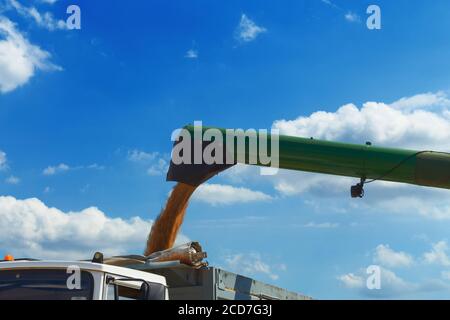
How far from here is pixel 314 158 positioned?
1172 centimetres

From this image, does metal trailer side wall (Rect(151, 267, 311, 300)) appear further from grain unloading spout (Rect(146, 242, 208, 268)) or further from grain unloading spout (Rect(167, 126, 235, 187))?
grain unloading spout (Rect(167, 126, 235, 187))

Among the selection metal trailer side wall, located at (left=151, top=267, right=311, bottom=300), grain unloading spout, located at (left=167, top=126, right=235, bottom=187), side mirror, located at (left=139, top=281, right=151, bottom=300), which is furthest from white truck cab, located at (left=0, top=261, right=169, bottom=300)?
grain unloading spout, located at (left=167, top=126, right=235, bottom=187)

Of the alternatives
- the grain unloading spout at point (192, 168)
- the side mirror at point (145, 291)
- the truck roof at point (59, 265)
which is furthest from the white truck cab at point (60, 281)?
the grain unloading spout at point (192, 168)

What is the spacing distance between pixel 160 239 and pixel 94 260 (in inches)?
168

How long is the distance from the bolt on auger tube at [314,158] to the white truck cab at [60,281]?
524 centimetres

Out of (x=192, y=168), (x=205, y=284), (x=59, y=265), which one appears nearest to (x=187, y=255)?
(x=205, y=284)

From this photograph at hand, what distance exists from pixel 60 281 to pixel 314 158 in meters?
6.10

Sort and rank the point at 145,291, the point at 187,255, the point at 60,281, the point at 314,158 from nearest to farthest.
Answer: the point at 145,291 → the point at 60,281 → the point at 187,255 → the point at 314,158

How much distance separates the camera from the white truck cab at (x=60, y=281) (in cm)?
645

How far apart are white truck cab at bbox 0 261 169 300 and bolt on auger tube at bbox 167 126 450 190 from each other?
5243 mm

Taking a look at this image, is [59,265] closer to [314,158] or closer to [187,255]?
[187,255]

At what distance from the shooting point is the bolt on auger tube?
11.6 meters
